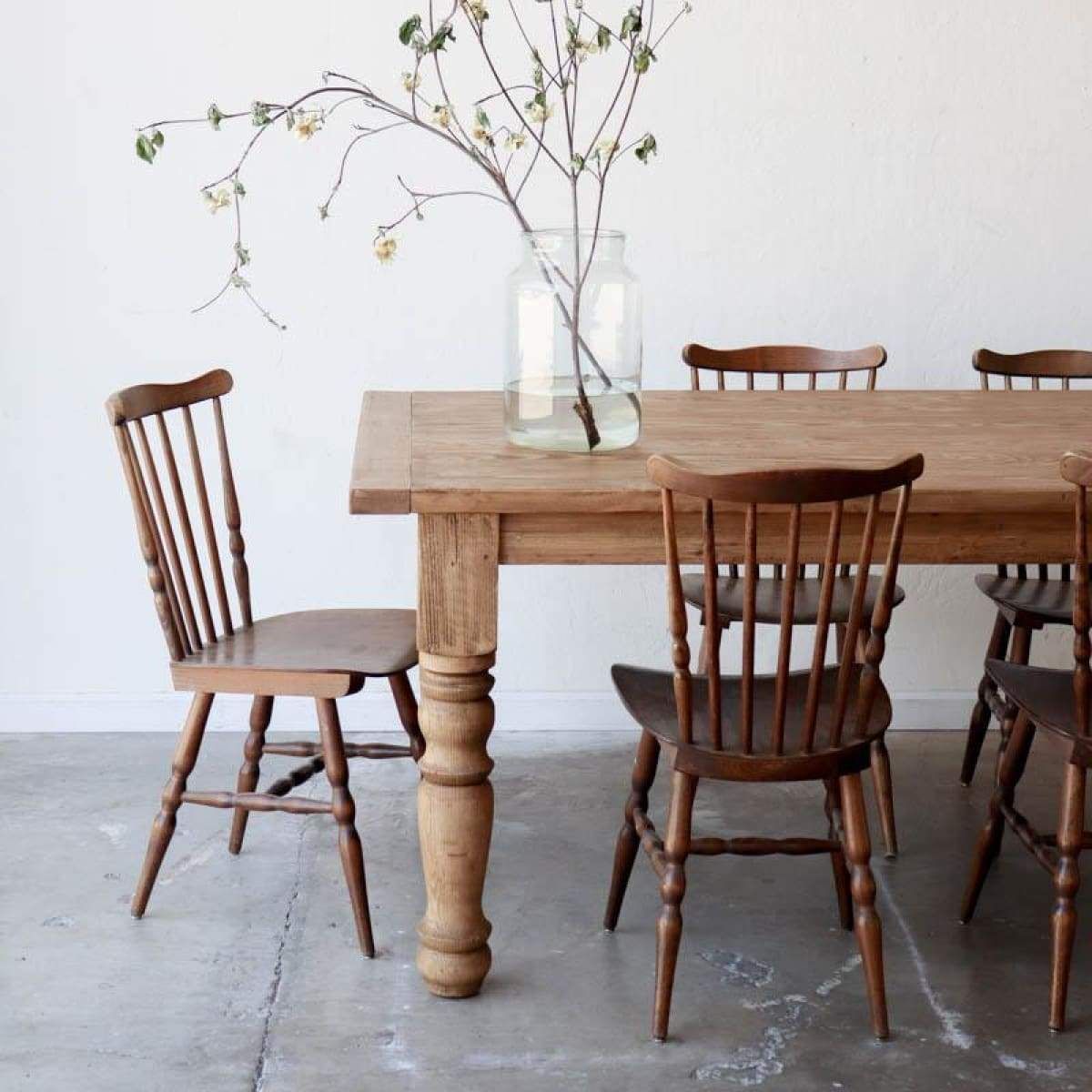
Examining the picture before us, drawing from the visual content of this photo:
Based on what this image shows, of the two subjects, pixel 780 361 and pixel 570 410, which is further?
pixel 780 361

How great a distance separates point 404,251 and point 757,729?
5.92ft

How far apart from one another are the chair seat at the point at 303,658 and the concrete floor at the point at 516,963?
0.47 m

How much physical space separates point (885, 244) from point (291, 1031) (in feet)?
7.96

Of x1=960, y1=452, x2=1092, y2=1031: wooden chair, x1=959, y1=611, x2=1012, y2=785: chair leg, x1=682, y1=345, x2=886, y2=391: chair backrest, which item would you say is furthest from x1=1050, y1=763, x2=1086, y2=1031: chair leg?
x1=682, y1=345, x2=886, y2=391: chair backrest

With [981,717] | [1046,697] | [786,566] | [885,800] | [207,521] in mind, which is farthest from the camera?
[981,717]

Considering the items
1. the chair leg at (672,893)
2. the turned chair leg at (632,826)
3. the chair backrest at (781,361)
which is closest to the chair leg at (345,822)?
the turned chair leg at (632,826)

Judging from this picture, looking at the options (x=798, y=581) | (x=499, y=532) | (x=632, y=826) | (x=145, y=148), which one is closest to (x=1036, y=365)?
(x=798, y=581)

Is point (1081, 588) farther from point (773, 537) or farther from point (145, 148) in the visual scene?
point (145, 148)

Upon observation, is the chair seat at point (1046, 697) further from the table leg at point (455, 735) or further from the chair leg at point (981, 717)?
the table leg at point (455, 735)

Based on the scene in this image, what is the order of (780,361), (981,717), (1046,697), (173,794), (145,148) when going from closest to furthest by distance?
(145,148) < (1046,697) < (173,794) < (981,717) < (780,361)

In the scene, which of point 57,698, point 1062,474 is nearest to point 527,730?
point 57,698

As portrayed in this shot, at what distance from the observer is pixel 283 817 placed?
11.0 feet

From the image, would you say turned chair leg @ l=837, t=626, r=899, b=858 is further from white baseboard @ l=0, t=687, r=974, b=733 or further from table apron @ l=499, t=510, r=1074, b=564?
white baseboard @ l=0, t=687, r=974, b=733

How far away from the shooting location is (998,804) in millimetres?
2758
